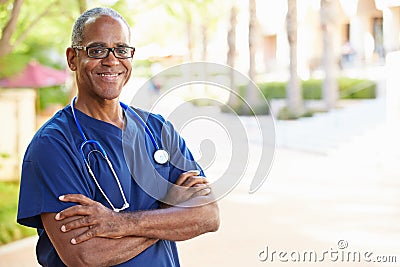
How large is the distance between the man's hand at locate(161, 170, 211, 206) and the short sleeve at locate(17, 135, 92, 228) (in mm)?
362

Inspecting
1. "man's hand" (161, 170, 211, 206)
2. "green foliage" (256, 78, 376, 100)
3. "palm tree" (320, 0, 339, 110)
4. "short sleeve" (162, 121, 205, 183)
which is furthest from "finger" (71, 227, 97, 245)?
"green foliage" (256, 78, 376, 100)

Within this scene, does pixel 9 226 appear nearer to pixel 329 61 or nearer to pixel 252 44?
pixel 329 61

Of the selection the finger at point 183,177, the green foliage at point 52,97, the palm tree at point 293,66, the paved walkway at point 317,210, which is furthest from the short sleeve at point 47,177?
the green foliage at point 52,97

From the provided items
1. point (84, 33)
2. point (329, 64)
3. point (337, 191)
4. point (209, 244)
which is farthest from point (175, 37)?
point (84, 33)

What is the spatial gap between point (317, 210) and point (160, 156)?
738cm

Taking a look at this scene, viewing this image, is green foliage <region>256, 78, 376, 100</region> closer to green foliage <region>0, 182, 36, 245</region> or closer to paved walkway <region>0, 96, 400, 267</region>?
paved walkway <region>0, 96, 400, 267</region>

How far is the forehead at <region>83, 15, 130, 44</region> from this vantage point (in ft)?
7.02

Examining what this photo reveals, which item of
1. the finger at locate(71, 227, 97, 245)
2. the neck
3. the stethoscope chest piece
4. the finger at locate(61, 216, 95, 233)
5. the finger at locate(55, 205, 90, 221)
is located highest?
the neck

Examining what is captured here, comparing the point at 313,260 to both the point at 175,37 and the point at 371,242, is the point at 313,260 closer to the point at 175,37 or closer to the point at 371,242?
the point at 371,242

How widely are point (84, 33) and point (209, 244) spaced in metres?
5.55

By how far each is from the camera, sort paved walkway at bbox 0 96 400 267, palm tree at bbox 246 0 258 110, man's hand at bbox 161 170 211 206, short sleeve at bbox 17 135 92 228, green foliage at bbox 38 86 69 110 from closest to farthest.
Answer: short sleeve at bbox 17 135 92 228 < man's hand at bbox 161 170 211 206 < paved walkway at bbox 0 96 400 267 < green foliage at bbox 38 86 69 110 < palm tree at bbox 246 0 258 110

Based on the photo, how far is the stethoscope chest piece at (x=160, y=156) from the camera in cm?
222

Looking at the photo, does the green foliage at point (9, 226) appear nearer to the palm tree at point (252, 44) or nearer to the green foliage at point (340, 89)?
the palm tree at point (252, 44)

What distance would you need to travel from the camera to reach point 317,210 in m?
9.31
